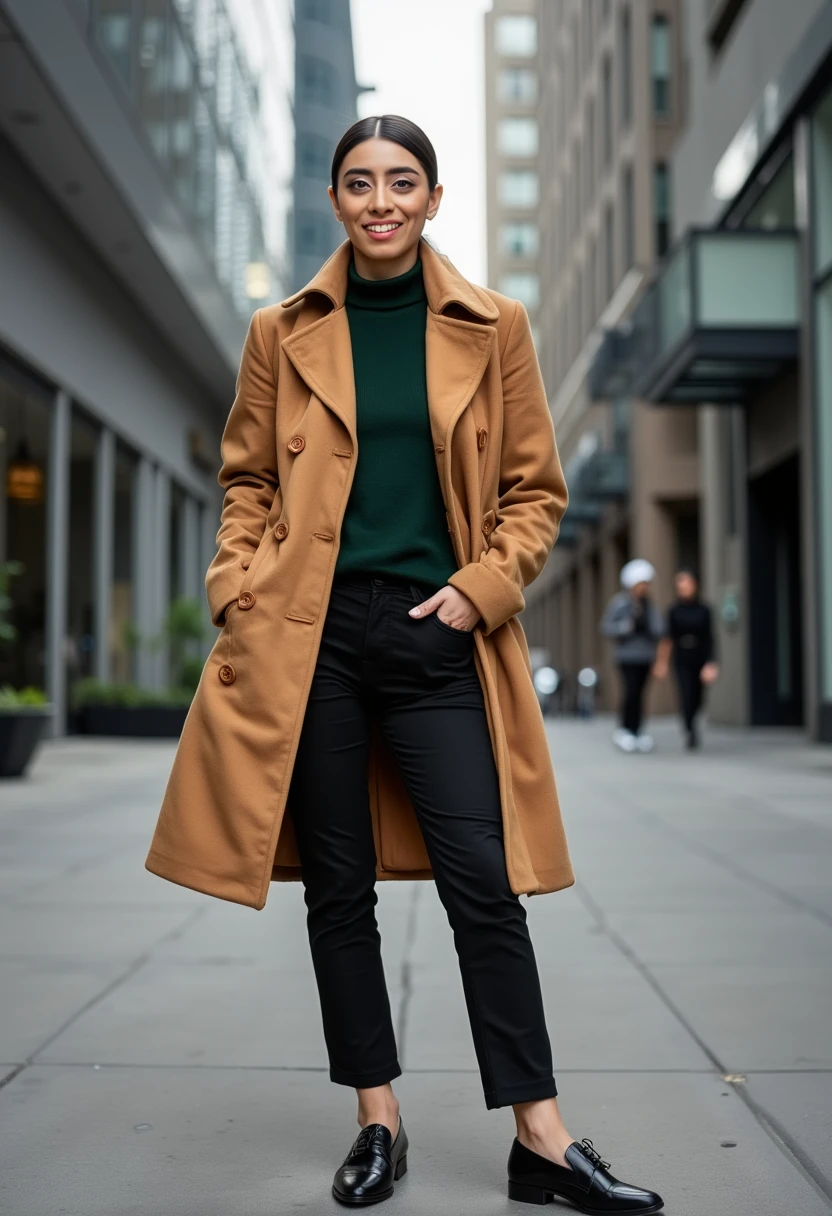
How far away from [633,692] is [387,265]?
13282 mm

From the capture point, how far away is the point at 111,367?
69.3ft

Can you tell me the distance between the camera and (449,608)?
265 centimetres

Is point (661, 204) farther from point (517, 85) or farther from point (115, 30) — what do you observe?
point (517, 85)

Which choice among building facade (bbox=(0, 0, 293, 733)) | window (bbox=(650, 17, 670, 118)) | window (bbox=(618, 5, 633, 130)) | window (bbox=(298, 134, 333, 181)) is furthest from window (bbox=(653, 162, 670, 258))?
window (bbox=(298, 134, 333, 181))

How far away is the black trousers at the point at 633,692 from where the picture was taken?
599 inches

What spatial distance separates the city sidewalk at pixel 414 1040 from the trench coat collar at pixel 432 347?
1466 mm

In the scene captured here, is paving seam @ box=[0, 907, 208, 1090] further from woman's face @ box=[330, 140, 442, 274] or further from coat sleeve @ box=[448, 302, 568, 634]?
woman's face @ box=[330, 140, 442, 274]

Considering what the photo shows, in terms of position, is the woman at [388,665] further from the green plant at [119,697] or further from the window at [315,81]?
the window at [315,81]

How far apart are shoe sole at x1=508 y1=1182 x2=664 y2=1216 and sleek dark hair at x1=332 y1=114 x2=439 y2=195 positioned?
1.93 metres

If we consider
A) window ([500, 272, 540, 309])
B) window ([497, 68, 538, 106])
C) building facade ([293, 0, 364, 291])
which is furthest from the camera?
window ([497, 68, 538, 106])

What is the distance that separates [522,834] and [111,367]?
63.6ft

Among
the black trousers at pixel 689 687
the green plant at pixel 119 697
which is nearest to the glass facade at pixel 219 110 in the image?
the green plant at pixel 119 697

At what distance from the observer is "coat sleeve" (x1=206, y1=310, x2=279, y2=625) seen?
9.57 feet

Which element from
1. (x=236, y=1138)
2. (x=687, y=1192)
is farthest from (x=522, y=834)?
(x=236, y=1138)
